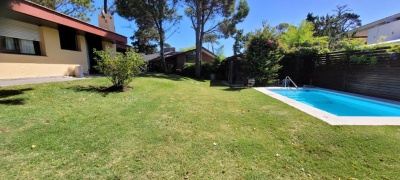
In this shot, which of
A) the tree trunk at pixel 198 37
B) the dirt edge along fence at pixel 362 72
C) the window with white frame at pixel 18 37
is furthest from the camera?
the tree trunk at pixel 198 37

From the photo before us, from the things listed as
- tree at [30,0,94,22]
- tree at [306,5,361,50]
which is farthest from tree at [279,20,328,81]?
tree at [30,0,94,22]

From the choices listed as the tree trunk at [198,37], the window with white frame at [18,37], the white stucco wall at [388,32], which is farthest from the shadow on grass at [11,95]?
the white stucco wall at [388,32]

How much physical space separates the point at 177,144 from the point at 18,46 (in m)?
9.80

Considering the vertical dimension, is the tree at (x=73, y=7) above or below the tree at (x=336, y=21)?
below

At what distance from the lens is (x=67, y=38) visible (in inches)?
435

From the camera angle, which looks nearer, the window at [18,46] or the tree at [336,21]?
the window at [18,46]

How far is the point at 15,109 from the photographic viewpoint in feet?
15.6

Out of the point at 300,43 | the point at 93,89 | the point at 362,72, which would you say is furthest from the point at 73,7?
the point at 362,72

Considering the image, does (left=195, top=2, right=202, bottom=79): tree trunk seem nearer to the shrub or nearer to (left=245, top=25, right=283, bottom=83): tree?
(left=245, top=25, right=283, bottom=83): tree

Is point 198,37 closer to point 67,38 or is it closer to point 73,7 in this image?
point 67,38

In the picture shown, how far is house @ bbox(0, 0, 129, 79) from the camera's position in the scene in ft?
25.7

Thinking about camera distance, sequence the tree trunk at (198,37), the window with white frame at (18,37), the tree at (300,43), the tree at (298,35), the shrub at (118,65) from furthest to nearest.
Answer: the tree at (298,35) → the tree trunk at (198,37) → the tree at (300,43) → the window with white frame at (18,37) → the shrub at (118,65)

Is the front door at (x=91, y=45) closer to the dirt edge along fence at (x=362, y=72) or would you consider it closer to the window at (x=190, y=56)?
the window at (x=190, y=56)

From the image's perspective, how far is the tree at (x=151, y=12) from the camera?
1823 centimetres
